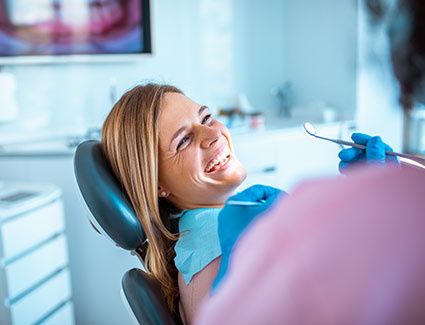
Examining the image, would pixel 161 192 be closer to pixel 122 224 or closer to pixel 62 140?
pixel 122 224

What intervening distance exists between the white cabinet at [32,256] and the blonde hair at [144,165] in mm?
789

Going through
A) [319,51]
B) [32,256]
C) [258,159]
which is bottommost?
[32,256]

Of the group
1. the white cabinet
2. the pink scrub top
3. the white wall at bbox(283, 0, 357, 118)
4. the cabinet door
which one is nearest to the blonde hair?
the pink scrub top

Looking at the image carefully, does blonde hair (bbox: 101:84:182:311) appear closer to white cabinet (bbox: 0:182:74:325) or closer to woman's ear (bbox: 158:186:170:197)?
woman's ear (bbox: 158:186:170:197)

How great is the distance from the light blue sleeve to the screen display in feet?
5.78

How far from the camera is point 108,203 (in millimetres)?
993

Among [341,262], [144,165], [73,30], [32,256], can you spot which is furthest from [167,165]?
[73,30]

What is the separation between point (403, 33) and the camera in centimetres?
42

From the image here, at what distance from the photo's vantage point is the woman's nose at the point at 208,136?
1057 millimetres

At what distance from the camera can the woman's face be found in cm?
106

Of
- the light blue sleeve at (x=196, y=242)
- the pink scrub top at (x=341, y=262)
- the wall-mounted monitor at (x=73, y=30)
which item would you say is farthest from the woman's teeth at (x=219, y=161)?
the wall-mounted monitor at (x=73, y=30)

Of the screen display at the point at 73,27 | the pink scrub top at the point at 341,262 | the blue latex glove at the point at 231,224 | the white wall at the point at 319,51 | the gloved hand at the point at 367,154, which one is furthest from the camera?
the white wall at the point at 319,51

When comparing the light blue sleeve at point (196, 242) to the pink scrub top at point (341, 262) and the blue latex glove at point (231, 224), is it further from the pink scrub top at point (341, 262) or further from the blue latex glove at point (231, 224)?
the pink scrub top at point (341, 262)

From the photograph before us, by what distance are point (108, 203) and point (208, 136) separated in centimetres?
29
